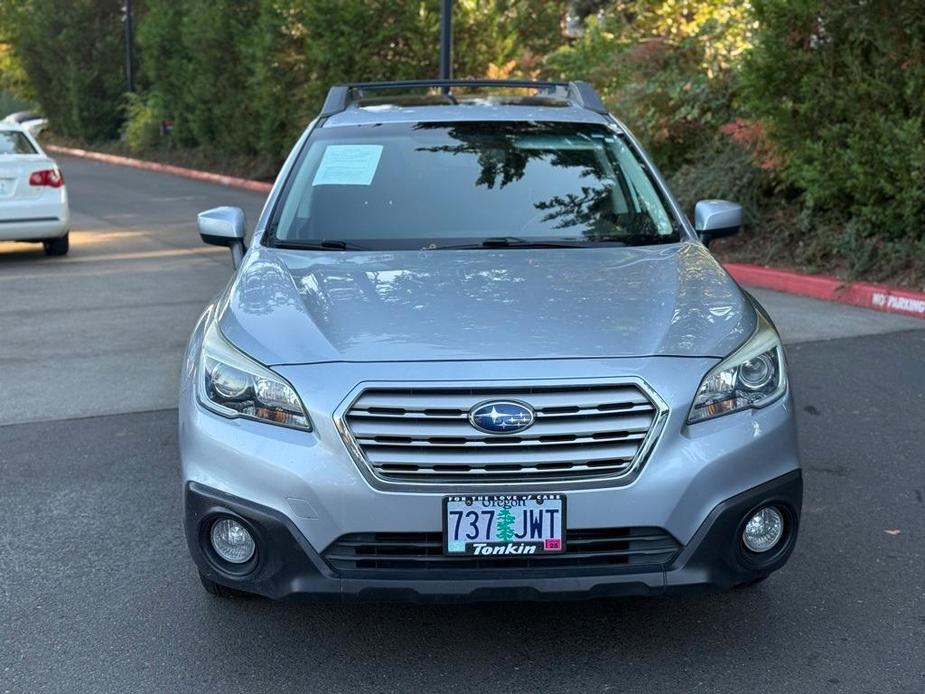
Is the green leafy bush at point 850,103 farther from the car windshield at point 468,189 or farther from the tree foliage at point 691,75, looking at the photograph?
the car windshield at point 468,189

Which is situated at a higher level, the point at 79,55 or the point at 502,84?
the point at 502,84

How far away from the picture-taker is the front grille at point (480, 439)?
3311 millimetres

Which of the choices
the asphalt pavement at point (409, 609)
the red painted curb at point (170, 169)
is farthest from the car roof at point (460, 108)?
the red painted curb at point (170, 169)

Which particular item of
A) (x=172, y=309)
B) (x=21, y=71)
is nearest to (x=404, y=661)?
(x=172, y=309)

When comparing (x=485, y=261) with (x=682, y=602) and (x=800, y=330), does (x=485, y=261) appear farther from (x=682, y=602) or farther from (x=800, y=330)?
(x=800, y=330)

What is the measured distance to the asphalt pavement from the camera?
355cm

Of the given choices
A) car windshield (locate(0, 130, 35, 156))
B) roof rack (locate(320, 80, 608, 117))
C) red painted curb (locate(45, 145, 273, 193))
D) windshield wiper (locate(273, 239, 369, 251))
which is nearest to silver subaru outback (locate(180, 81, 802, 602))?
windshield wiper (locate(273, 239, 369, 251))

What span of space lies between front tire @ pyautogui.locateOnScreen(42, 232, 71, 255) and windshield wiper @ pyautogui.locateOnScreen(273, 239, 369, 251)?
9.22 m

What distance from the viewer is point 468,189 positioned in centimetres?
485

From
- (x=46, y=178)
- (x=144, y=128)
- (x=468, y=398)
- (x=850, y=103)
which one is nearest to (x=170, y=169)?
(x=144, y=128)

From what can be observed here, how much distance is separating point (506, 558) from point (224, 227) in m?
2.24

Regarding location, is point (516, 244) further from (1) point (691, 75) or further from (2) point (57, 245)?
(2) point (57, 245)

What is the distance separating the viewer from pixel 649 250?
443cm

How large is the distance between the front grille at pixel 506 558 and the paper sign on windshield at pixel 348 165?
1939 millimetres
